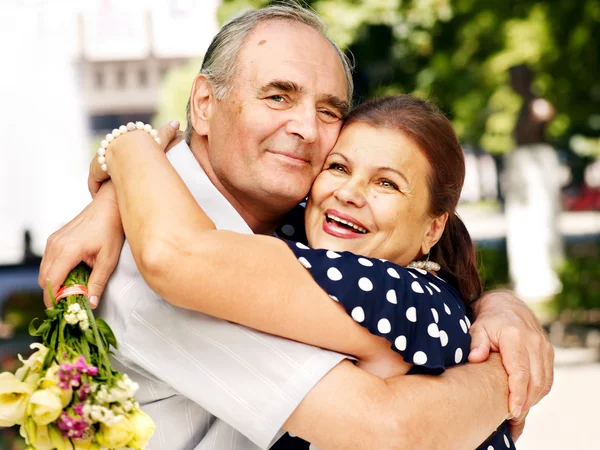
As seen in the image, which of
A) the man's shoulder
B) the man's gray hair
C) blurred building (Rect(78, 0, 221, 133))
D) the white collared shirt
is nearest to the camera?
the white collared shirt

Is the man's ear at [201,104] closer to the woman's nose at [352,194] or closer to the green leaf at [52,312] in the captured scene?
the woman's nose at [352,194]

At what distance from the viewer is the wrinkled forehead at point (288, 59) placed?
2.43 meters

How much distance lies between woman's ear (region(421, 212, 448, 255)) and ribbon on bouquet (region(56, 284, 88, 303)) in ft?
3.18

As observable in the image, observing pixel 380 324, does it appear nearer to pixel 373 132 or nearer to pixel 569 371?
pixel 373 132

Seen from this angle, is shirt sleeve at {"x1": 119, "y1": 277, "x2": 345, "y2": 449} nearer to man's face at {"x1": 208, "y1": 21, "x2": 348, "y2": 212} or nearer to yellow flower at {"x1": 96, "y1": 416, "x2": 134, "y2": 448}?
yellow flower at {"x1": 96, "y1": 416, "x2": 134, "y2": 448}

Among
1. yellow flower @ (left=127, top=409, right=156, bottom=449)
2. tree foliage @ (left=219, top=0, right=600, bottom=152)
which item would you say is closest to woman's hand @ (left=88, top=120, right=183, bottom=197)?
yellow flower @ (left=127, top=409, right=156, bottom=449)

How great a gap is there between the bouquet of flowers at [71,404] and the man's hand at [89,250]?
1.09 feet

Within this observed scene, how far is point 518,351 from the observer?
7.72 ft

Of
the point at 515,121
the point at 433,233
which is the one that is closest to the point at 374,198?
the point at 433,233

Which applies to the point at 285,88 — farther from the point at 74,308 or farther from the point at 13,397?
the point at 13,397

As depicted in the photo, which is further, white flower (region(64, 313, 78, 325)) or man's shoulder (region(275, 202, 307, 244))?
man's shoulder (region(275, 202, 307, 244))

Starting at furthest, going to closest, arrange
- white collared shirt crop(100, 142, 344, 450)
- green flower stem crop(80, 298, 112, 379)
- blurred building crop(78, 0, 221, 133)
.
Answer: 1. blurred building crop(78, 0, 221, 133)
2. white collared shirt crop(100, 142, 344, 450)
3. green flower stem crop(80, 298, 112, 379)

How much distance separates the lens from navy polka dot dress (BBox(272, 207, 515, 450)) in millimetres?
1959

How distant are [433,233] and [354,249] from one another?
322mm
